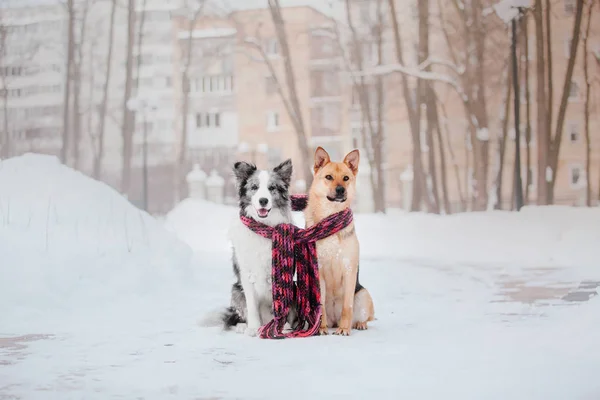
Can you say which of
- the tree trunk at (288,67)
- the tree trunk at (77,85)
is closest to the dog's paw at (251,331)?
the tree trunk at (288,67)

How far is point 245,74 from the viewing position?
2280 centimetres

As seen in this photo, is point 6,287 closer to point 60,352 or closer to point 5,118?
point 60,352

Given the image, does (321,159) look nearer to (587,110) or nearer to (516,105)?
(516,105)

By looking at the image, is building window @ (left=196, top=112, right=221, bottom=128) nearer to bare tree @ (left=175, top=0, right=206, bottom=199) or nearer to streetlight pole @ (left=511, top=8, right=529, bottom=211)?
bare tree @ (left=175, top=0, right=206, bottom=199)

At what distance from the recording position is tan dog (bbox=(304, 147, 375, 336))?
13.1 feet

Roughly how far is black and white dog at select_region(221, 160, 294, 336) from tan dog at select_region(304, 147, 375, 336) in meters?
0.17

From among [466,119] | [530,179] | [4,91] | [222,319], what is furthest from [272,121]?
[222,319]

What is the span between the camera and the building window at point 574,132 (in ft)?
71.1

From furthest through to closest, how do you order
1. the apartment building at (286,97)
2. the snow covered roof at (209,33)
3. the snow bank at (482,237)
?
1. the apartment building at (286,97)
2. the snow covered roof at (209,33)
3. the snow bank at (482,237)

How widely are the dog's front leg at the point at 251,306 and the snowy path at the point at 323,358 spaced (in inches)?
3.7

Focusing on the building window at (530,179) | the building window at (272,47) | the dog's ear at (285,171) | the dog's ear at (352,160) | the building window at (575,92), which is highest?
the building window at (272,47)

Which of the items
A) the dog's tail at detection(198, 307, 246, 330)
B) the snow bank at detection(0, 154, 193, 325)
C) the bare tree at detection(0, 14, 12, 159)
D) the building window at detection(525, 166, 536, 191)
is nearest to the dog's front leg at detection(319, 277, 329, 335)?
the dog's tail at detection(198, 307, 246, 330)

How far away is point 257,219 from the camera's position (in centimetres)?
406

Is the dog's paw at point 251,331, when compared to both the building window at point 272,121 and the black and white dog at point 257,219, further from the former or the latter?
the building window at point 272,121
